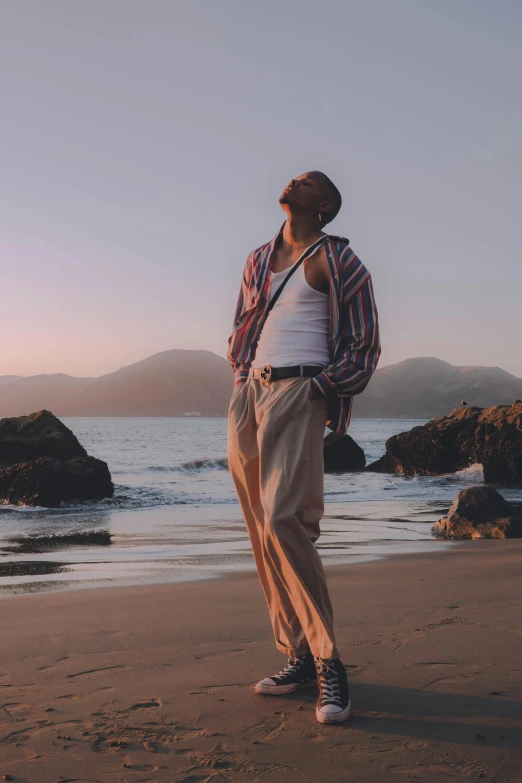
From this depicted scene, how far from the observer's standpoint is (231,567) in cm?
708

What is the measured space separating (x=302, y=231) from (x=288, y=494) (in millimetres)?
1239

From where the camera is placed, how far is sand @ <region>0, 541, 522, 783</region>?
246 centimetres

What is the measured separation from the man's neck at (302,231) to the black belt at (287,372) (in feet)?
2.04

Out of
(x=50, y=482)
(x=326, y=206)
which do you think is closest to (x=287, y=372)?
(x=326, y=206)

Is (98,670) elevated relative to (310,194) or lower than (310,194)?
lower

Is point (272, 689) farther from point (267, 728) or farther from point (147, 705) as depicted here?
point (147, 705)

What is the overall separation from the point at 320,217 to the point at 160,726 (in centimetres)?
229

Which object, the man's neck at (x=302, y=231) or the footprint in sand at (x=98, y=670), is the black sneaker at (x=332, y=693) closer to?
the footprint in sand at (x=98, y=670)

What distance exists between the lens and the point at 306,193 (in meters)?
3.43

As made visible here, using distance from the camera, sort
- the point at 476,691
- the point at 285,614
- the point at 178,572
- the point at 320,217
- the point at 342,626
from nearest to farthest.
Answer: the point at 476,691 < the point at 285,614 < the point at 320,217 < the point at 342,626 < the point at 178,572

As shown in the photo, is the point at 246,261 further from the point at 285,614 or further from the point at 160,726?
the point at 160,726

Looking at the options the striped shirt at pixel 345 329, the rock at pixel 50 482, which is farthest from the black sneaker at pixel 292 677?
the rock at pixel 50 482

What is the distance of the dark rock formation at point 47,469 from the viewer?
583 inches

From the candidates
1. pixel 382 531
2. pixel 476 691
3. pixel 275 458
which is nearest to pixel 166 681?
pixel 275 458
